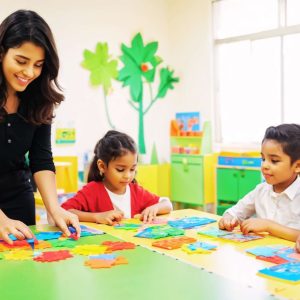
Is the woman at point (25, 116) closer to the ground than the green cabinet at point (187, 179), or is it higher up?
higher up

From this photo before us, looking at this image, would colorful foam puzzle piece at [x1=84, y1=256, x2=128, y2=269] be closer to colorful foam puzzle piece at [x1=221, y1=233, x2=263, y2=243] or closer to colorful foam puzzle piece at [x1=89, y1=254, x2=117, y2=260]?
colorful foam puzzle piece at [x1=89, y1=254, x2=117, y2=260]

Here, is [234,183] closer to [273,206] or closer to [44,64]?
[273,206]

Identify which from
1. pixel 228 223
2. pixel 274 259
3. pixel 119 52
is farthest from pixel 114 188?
pixel 119 52

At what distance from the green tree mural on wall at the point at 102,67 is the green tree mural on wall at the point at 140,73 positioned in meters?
0.14

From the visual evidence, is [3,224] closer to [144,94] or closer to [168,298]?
[168,298]

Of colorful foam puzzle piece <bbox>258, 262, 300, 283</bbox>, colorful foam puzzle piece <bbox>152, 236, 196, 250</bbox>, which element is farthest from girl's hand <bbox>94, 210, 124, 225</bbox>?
colorful foam puzzle piece <bbox>258, 262, 300, 283</bbox>

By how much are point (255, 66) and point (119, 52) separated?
1463 millimetres

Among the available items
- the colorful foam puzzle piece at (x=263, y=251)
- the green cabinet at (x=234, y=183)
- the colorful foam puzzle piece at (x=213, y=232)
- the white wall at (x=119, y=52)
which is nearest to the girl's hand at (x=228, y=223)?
the colorful foam puzzle piece at (x=213, y=232)

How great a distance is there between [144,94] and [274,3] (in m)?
1.69

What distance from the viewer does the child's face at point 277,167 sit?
5.77 ft

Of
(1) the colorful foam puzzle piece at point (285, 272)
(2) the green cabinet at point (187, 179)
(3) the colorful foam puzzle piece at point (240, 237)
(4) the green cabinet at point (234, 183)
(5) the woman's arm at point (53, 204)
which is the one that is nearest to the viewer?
(1) the colorful foam puzzle piece at point (285, 272)

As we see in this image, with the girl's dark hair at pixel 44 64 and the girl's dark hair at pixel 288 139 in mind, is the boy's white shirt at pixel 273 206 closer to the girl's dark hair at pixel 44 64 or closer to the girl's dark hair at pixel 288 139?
the girl's dark hair at pixel 288 139

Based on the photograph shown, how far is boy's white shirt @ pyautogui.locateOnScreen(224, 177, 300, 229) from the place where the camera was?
173cm

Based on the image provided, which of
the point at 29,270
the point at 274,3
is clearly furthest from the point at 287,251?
the point at 274,3
